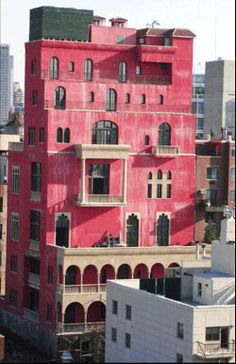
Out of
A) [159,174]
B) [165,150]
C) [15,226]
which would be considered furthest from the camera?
[15,226]

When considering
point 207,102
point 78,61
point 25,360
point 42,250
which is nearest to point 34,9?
point 78,61

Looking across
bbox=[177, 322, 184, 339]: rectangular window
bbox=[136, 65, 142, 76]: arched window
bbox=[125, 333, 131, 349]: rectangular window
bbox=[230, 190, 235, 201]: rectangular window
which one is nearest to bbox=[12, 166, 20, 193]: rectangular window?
bbox=[136, 65, 142, 76]: arched window

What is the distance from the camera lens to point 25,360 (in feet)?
260

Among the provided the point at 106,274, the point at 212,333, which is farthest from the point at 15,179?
the point at 212,333

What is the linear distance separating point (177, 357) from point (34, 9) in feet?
95.5

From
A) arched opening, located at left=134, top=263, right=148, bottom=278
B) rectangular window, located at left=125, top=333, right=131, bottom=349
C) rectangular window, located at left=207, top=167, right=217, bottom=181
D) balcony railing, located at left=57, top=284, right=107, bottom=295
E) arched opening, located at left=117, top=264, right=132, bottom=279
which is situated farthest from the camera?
rectangular window, located at left=207, top=167, right=217, bottom=181

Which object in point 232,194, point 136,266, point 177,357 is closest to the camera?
point 177,357

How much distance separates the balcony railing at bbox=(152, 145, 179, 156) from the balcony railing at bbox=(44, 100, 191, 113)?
2.37 m

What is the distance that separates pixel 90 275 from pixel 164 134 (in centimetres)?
1061

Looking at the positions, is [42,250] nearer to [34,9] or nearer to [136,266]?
[136,266]

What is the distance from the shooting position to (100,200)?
86250 mm

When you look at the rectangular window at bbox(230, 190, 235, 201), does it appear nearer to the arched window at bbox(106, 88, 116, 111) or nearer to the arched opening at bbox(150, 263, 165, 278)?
the arched opening at bbox(150, 263, 165, 278)

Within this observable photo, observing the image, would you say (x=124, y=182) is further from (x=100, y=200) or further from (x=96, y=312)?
(x=96, y=312)

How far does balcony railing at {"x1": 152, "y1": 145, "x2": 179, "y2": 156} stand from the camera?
8775 cm
